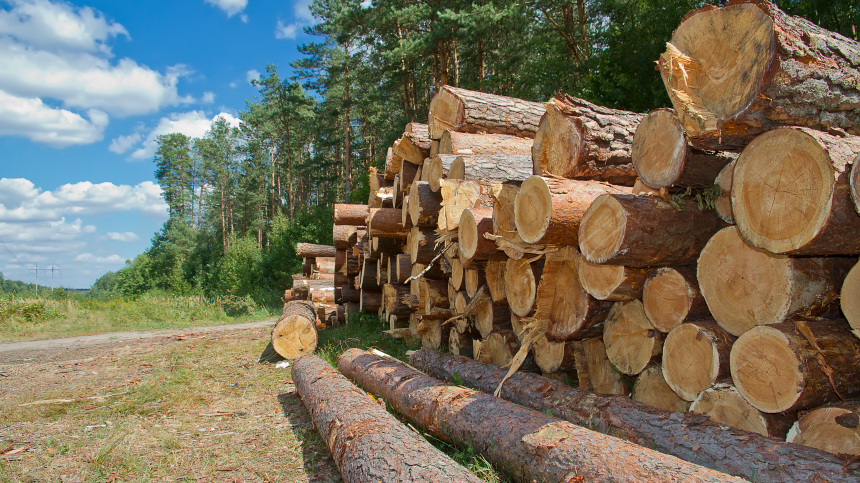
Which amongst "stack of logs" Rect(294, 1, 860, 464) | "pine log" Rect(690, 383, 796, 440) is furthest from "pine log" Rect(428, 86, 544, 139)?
"pine log" Rect(690, 383, 796, 440)

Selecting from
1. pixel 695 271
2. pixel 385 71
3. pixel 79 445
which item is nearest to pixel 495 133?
pixel 695 271

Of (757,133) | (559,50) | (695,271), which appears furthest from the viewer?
(559,50)

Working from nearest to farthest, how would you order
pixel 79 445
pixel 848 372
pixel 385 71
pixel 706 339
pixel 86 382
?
1. pixel 848 372
2. pixel 706 339
3. pixel 79 445
4. pixel 86 382
5. pixel 385 71

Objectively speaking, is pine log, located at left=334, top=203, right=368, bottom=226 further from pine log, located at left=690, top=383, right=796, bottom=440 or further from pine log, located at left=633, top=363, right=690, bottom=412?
pine log, located at left=690, top=383, right=796, bottom=440

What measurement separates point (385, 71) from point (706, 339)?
19293 millimetres

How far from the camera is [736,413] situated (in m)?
2.40

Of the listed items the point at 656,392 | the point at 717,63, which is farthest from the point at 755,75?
the point at 656,392

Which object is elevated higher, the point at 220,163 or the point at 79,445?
the point at 220,163

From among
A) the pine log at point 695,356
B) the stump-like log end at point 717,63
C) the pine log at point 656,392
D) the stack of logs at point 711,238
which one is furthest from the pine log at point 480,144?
the pine log at point 695,356

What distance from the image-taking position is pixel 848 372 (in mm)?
2127

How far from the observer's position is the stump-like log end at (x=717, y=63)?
2189 mm

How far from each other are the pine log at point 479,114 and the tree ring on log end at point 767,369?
427 centimetres

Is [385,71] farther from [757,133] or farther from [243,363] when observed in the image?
[757,133]

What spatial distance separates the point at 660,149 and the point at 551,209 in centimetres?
69
